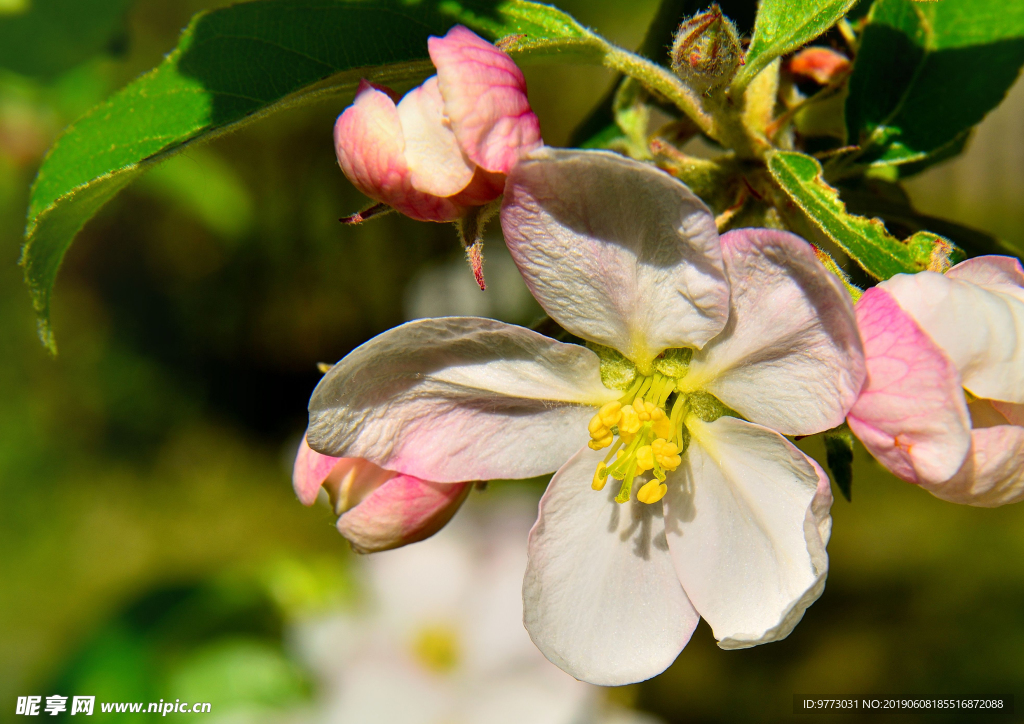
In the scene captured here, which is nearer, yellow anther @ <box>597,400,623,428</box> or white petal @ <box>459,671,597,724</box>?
yellow anther @ <box>597,400,623,428</box>

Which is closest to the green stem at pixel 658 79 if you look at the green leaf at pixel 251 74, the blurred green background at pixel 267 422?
the green leaf at pixel 251 74

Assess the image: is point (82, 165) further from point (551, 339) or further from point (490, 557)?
point (490, 557)

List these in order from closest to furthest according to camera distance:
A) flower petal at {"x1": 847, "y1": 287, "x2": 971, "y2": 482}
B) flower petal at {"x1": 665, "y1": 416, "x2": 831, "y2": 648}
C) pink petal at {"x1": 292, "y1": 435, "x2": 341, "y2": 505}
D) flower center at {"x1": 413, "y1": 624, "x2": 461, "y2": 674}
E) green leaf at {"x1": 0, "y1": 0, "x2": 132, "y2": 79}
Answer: flower petal at {"x1": 847, "y1": 287, "x2": 971, "y2": 482}, flower petal at {"x1": 665, "y1": 416, "x2": 831, "y2": 648}, pink petal at {"x1": 292, "y1": 435, "x2": 341, "y2": 505}, green leaf at {"x1": 0, "y1": 0, "x2": 132, "y2": 79}, flower center at {"x1": 413, "y1": 624, "x2": 461, "y2": 674}

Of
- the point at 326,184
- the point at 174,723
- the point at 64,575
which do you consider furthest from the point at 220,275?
the point at 174,723

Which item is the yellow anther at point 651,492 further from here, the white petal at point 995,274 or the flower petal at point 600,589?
the white petal at point 995,274

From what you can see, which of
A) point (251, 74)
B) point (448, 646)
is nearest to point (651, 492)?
point (251, 74)

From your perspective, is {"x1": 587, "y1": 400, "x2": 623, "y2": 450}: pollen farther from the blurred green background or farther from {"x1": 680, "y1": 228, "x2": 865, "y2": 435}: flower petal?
the blurred green background

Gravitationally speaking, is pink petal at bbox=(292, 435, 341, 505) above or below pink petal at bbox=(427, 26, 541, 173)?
below

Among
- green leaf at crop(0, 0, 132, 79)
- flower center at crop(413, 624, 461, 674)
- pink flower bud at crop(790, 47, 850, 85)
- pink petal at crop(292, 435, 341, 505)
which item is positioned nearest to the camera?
pink petal at crop(292, 435, 341, 505)

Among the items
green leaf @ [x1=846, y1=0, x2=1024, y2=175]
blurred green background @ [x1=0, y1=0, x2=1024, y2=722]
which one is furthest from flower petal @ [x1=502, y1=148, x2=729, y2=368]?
blurred green background @ [x1=0, y1=0, x2=1024, y2=722]
